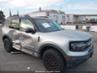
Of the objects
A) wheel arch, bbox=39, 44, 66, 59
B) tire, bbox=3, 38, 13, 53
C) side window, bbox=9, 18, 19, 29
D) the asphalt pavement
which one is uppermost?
side window, bbox=9, 18, 19, 29

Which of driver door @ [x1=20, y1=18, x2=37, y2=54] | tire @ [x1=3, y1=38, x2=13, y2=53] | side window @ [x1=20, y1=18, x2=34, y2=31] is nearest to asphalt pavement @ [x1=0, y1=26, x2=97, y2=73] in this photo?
tire @ [x1=3, y1=38, x2=13, y2=53]

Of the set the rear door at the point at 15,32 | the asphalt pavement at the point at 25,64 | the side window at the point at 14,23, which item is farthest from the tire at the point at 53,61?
the side window at the point at 14,23

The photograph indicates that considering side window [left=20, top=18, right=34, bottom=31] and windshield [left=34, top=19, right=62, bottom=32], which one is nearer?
windshield [left=34, top=19, right=62, bottom=32]

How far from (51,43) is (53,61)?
54 cm

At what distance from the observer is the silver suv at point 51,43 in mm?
5164

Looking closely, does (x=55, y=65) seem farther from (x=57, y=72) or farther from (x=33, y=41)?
(x=33, y=41)

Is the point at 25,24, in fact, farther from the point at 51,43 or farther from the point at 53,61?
the point at 53,61

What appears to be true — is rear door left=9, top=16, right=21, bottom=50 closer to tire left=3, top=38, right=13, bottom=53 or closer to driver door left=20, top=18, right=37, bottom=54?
driver door left=20, top=18, right=37, bottom=54

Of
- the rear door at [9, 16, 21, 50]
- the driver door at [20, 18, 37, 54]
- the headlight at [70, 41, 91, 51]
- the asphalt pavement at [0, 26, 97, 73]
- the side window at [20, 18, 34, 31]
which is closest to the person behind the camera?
the headlight at [70, 41, 91, 51]

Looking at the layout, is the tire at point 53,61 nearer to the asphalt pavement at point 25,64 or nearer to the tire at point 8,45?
the asphalt pavement at point 25,64

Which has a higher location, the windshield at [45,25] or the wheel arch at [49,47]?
the windshield at [45,25]

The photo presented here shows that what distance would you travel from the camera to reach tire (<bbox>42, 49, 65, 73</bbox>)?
5.23 metres

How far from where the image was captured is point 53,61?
5.40 metres

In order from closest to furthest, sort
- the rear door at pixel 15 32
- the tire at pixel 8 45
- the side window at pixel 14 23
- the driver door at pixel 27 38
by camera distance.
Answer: the driver door at pixel 27 38
the rear door at pixel 15 32
the side window at pixel 14 23
the tire at pixel 8 45
